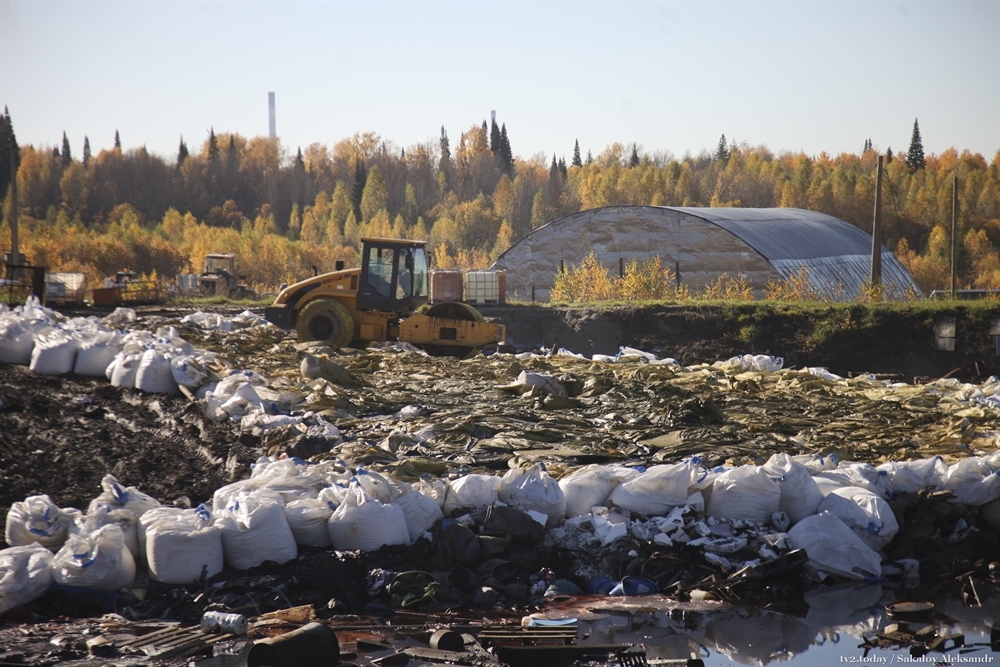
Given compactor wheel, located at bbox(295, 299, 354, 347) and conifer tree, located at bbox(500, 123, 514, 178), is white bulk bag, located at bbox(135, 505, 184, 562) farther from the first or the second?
conifer tree, located at bbox(500, 123, 514, 178)

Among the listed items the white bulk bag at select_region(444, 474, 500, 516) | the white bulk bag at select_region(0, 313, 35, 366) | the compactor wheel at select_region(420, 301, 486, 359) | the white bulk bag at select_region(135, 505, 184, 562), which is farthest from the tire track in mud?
the compactor wheel at select_region(420, 301, 486, 359)

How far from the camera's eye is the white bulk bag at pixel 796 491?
650 cm

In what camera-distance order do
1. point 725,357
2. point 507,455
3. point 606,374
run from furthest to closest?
point 725,357, point 606,374, point 507,455

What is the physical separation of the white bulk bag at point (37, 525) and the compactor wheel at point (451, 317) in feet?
29.0

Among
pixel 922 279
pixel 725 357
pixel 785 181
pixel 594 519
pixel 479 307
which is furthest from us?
pixel 785 181

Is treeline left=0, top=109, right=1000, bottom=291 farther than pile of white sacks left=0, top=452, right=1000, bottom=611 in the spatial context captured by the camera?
Yes

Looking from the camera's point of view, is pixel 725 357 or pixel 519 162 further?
pixel 519 162

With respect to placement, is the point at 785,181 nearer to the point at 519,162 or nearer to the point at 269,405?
the point at 519,162

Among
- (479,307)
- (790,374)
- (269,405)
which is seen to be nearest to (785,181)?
(479,307)

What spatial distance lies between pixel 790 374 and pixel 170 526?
320 inches

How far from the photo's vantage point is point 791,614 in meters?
5.67

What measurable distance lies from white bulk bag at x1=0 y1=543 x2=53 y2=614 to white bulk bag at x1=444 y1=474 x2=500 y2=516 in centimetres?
243

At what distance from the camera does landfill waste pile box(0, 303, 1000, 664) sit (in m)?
5.61

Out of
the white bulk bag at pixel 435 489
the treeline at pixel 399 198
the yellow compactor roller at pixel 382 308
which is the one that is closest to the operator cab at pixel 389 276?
the yellow compactor roller at pixel 382 308
